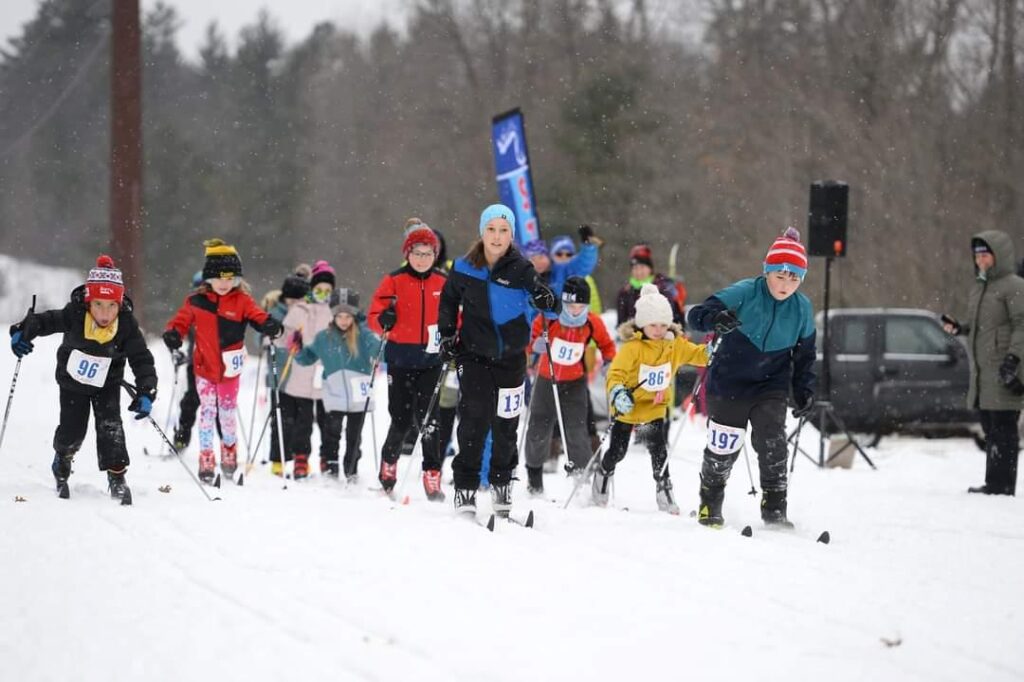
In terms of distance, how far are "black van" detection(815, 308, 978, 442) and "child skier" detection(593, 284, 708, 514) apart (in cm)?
716

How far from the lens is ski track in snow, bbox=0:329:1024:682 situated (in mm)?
3867

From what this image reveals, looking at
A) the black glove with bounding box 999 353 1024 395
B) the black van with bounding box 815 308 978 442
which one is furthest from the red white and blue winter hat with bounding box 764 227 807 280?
the black van with bounding box 815 308 978 442

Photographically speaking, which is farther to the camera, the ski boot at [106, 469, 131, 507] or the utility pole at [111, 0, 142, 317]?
the utility pole at [111, 0, 142, 317]

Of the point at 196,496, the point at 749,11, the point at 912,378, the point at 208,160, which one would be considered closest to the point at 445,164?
the point at 208,160

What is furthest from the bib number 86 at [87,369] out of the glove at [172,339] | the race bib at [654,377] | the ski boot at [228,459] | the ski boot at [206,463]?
the race bib at [654,377]

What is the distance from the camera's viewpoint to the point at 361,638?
4016 millimetres

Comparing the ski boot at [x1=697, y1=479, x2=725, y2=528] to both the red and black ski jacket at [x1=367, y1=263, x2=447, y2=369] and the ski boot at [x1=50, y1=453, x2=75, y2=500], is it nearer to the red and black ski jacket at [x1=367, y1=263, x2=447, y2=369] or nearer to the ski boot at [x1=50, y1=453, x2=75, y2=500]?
the red and black ski jacket at [x1=367, y1=263, x2=447, y2=369]

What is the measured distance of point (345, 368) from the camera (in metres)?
8.95

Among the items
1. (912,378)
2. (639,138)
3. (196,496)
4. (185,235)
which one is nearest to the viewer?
(196,496)

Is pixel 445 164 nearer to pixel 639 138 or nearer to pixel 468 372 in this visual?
pixel 639 138

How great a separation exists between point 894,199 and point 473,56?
1863cm

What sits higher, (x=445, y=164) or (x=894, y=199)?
(x=445, y=164)

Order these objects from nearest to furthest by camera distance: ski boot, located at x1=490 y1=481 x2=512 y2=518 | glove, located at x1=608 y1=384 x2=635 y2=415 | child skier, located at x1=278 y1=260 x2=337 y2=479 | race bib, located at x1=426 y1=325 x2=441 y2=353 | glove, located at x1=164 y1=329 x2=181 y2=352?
ski boot, located at x1=490 y1=481 x2=512 y2=518, glove, located at x1=608 y1=384 x2=635 y2=415, race bib, located at x1=426 y1=325 x2=441 y2=353, glove, located at x1=164 y1=329 x2=181 y2=352, child skier, located at x1=278 y1=260 x2=337 y2=479

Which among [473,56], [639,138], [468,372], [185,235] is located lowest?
[468,372]
